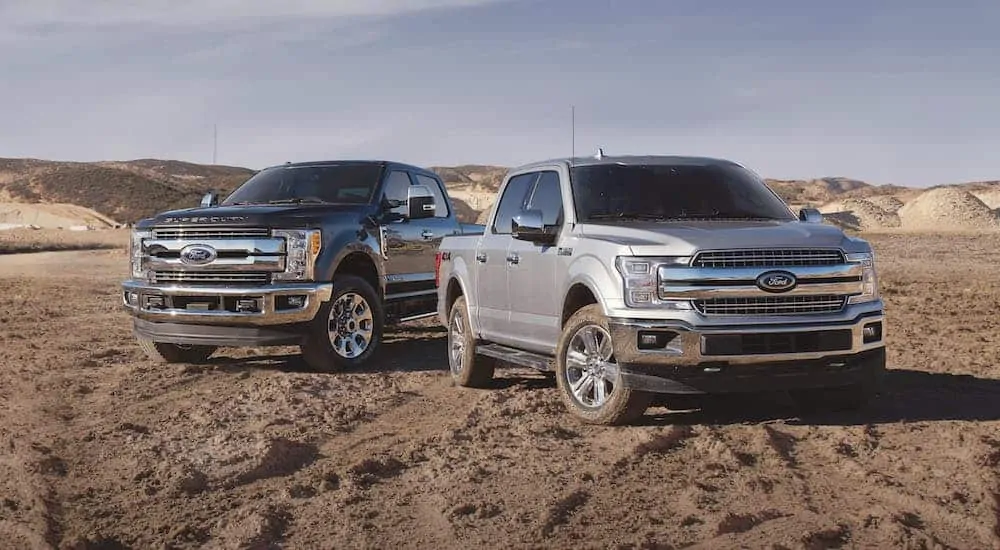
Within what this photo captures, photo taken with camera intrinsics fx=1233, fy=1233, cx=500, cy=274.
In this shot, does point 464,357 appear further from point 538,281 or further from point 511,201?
point 538,281

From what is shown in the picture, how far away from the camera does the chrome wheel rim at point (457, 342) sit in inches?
412

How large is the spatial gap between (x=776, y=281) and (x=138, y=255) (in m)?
6.23

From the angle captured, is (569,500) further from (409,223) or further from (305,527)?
(409,223)

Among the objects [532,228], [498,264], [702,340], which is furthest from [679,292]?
[498,264]

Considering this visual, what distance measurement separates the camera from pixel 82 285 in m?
24.3

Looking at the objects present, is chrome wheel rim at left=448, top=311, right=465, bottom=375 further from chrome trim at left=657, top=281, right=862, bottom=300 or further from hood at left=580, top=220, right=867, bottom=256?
chrome trim at left=657, top=281, right=862, bottom=300

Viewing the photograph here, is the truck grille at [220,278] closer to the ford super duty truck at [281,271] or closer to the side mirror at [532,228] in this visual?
the ford super duty truck at [281,271]

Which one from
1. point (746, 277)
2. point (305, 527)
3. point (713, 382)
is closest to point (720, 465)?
point (713, 382)

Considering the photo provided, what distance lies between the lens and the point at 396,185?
1277 cm

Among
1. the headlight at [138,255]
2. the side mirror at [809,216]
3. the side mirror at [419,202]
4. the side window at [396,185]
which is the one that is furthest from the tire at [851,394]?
the headlight at [138,255]

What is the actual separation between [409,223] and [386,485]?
6.32 metres

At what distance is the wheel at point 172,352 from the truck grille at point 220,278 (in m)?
0.93

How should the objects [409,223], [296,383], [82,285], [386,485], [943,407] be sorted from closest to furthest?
[386,485] < [943,407] < [296,383] < [409,223] < [82,285]

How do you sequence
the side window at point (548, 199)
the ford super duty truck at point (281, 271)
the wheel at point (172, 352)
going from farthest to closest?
the wheel at point (172, 352)
the ford super duty truck at point (281, 271)
the side window at point (548, 199)
